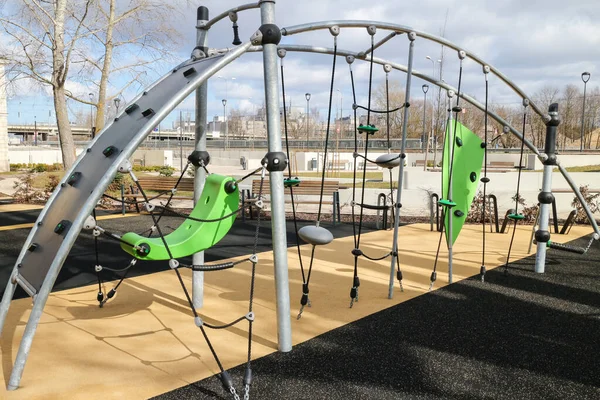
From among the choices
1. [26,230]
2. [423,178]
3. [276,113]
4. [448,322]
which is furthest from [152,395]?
[423,178]

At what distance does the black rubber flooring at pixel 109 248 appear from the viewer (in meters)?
6.29

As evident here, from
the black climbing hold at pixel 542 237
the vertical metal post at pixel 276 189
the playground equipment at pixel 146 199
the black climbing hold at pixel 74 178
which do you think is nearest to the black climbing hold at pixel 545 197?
the black climbing hold at pixel 542 237

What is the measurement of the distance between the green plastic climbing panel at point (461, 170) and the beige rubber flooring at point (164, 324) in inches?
34.2

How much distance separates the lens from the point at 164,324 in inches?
179

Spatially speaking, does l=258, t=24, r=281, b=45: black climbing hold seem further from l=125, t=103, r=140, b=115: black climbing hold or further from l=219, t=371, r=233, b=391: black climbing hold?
l=219, t=371, r=233, b=391: black climbing hold

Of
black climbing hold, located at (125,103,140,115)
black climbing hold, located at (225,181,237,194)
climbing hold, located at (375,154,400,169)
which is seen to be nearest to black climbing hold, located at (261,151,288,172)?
black climbing hold, located at (225,181,237,194)

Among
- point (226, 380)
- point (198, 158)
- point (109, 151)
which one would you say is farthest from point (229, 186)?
point (226, 380)

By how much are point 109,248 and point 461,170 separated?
5209 mm

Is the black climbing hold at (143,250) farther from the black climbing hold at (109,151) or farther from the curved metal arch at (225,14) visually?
the curved metal arch at (225,14)

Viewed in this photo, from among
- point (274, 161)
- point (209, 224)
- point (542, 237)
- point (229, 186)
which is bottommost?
point (542, 237)

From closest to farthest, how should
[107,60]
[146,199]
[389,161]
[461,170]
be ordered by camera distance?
[146,199] < [389,161] < [461,170] < [107,60]

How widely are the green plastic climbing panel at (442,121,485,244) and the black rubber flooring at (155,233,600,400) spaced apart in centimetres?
89

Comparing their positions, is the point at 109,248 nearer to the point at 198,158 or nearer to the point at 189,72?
the point at 198,158

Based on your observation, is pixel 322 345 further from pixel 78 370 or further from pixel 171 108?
pixel 171 108
